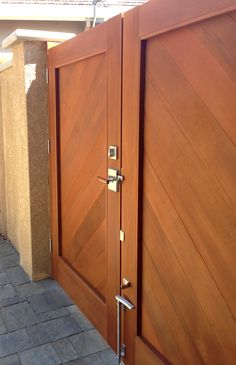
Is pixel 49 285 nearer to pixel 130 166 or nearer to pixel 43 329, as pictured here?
pixel 43 329

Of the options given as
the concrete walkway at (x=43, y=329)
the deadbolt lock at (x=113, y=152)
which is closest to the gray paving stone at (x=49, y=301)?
the concrete walkway at (x=43, y=329)

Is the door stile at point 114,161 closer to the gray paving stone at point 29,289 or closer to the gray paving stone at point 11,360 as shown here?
the gray paving stone at point 11,360

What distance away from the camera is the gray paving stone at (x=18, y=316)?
114 inches

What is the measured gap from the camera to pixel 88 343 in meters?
2.66

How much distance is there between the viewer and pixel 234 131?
147 centimetres

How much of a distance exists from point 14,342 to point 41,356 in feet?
0.90

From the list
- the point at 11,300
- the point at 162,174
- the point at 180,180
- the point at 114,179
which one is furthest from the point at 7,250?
the point at 180,180

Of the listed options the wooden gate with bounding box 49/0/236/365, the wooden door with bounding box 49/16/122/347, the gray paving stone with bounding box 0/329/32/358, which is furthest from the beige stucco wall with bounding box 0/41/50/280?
the gray paving stone with bounding box 0/329/32/358

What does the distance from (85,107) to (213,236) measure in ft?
4.84

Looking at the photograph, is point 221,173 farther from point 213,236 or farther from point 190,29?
point 190,29

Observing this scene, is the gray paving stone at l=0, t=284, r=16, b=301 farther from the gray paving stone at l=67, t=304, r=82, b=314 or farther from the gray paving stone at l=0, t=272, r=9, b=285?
the gray paving stone at l=67, t=304, r=82, b=314

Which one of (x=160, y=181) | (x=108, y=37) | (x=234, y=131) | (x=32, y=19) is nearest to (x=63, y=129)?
(x=108, y=37)

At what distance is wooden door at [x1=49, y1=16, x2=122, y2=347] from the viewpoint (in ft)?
7.73

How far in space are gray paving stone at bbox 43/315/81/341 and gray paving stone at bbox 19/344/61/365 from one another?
0.41ft
